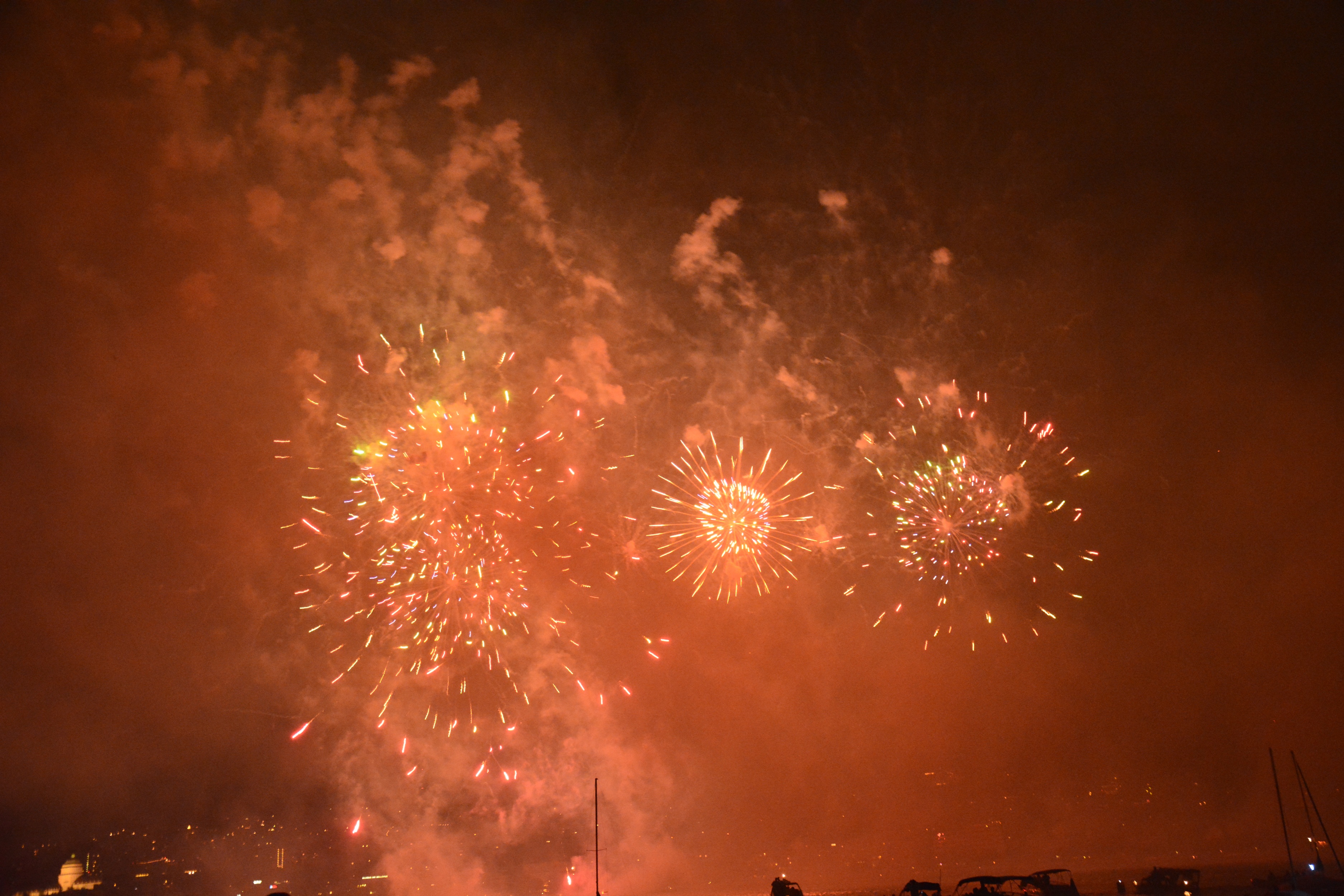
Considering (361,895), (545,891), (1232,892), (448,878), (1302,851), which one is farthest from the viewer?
(1302,851)

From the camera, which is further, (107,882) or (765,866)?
(765,866)

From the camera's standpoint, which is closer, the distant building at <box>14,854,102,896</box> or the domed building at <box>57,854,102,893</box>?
the distant building at <box>14,854,102,896</box>

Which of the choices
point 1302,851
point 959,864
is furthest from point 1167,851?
point 959,864

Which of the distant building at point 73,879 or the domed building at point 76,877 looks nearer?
the distant building at point 73,879

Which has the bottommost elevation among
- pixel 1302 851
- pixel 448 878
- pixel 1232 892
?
pixel 1302 851

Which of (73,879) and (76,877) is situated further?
(76,877)

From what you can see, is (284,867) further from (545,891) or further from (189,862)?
(545,891)

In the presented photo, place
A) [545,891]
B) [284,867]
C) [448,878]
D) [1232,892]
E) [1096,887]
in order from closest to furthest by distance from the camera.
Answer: [1232,892]
[448,878]
[284,867]
[1096,887]
[545,891]

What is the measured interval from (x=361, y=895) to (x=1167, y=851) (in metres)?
133

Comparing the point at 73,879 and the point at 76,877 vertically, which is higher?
the point at 76,877

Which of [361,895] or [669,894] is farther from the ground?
[361,895]

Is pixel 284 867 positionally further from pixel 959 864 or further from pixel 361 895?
pixel 959 864

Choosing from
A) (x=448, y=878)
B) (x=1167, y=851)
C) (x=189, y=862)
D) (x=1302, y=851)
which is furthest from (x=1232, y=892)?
(x=1167, y=851)

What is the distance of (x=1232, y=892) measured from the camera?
51.2 metres
